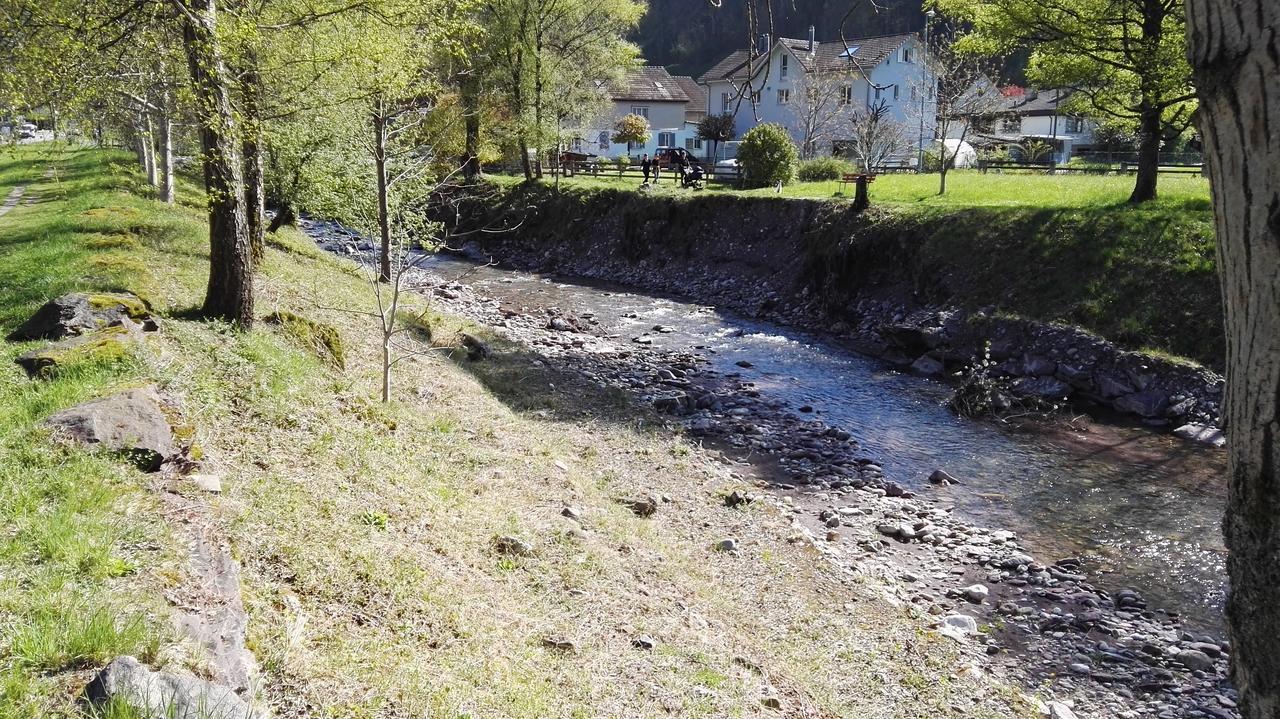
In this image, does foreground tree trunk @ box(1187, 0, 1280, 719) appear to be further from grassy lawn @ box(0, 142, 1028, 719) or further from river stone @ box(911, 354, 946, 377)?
river stone @ box(911, 354, 946, 377)

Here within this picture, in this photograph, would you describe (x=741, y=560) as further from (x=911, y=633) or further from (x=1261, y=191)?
(x=1261, y=191)

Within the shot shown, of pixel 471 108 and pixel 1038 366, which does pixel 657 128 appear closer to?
pixel 471 108

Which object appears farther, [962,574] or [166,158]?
[166,158]

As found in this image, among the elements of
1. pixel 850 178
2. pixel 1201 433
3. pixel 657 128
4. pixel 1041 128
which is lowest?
pixel 1201 433

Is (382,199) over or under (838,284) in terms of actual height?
over

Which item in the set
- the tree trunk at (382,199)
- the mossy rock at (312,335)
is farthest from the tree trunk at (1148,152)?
the mossy rock at (312,335)

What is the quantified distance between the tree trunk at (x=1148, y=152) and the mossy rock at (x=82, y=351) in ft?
73.1

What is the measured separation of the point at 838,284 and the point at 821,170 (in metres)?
14.6

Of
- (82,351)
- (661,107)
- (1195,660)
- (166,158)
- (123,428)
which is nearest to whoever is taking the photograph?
(123,428)

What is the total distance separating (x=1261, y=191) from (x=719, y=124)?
52.3 m

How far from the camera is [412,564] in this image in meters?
6.82

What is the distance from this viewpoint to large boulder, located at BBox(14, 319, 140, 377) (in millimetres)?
7762

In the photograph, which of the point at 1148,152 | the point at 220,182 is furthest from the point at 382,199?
the point at 1148,152

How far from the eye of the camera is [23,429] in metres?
6.36
